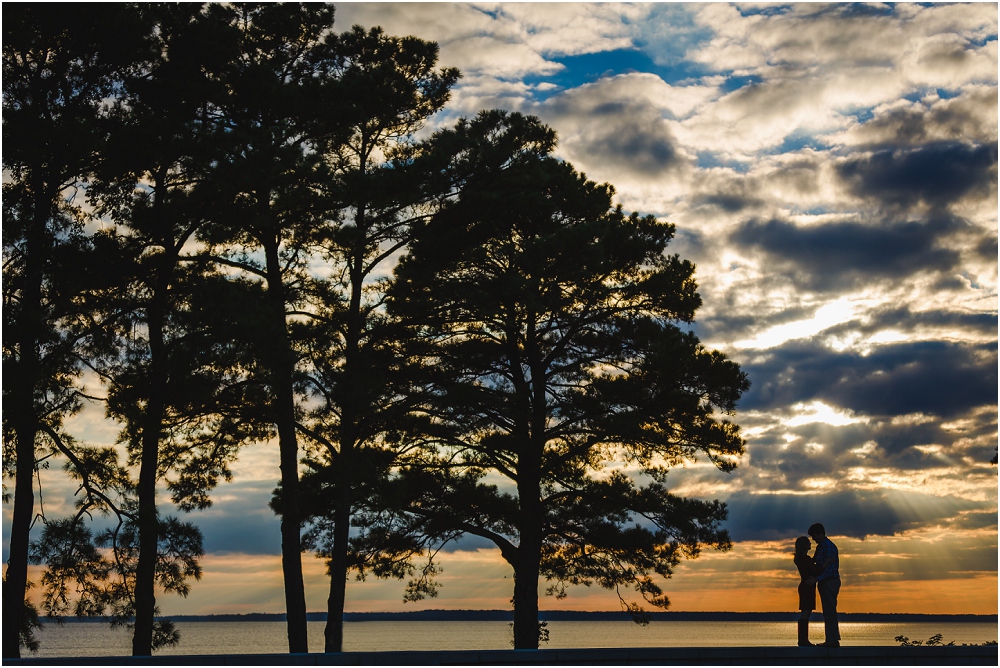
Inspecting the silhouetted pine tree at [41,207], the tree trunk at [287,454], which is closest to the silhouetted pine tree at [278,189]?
the tree trunk at [287,454]

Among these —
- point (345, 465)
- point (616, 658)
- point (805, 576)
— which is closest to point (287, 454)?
point (345, 465)

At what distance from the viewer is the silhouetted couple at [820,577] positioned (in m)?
12.1

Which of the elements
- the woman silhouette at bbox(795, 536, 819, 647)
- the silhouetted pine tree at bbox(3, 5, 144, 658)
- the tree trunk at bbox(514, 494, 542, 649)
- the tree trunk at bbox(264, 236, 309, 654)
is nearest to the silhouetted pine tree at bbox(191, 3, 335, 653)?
the tree trunk at bbox(264, 236, 309, 654)

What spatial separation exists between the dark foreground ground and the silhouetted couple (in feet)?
1.93

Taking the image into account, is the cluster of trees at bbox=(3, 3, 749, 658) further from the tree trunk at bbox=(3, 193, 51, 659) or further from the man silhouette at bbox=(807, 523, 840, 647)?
the man silhouette at bbox=(807, 523, 840, 647)

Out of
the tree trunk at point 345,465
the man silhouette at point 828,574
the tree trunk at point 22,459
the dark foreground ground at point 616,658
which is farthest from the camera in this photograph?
the tree trunk at point 345,465

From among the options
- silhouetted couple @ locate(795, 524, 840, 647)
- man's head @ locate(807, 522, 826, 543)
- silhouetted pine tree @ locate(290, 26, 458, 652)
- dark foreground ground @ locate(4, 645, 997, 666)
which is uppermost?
silhouetted pine tree @ locate(290, 26, 458, 652)

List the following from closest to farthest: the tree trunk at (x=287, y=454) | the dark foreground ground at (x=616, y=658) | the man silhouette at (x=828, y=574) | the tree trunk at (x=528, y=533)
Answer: the dark foreground ground at (x=616, y=658) < the man silhouette at (x=828, y=574) < the tree trunk at (x=287, y=454) < the tree trunk at (x=528, y=533)

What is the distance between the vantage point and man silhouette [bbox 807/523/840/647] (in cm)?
1205

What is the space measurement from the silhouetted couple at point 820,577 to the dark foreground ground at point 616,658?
587mm

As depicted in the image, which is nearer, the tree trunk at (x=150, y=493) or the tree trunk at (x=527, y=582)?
the tree trunk at (x=150, y=493)

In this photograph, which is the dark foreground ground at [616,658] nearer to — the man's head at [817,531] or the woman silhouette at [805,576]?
the woman silhouette at [805,576]

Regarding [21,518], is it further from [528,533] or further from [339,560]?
[528,533]

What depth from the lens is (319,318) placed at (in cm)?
1702
